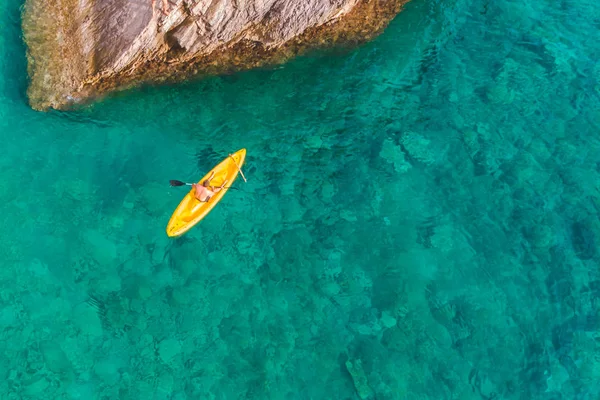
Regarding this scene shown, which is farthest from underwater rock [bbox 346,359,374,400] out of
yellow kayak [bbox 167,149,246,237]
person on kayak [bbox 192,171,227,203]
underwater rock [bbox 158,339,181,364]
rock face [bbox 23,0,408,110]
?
rock face [bbox 23,0,408,110]

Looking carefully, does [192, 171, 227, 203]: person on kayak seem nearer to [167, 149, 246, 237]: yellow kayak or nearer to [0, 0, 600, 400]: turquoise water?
[167, 149, 246, 237]: yellow kayak

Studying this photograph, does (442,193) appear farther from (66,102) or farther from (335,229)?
(66,102)

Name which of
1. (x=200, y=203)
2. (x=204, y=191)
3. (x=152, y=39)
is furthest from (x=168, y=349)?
(x=152, y=39)

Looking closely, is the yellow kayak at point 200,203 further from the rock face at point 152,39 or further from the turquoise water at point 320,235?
the rock face at point 152,39

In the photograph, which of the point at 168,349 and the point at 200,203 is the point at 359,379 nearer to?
the point at 168,349

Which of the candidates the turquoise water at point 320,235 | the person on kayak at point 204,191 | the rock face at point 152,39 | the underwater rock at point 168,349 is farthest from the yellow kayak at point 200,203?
the rock face at point 152,39

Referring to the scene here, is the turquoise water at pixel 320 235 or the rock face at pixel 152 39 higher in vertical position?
the rock face at pixel 152 39
